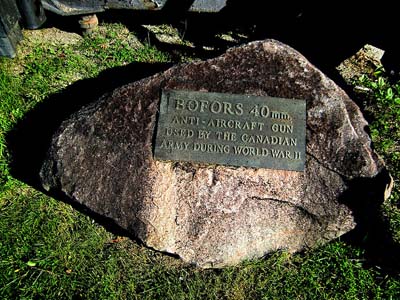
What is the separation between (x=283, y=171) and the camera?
2793 mm

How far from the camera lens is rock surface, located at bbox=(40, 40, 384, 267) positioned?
279 centimetres

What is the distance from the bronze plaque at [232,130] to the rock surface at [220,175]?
0.05 meters

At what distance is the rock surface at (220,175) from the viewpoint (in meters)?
2.79

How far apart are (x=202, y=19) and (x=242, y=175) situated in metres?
2.52

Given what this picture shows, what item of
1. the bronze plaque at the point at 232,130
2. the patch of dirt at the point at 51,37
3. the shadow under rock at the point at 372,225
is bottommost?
the shadow under rock at the point at 372,225

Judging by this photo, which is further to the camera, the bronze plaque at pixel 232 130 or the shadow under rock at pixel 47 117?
the shadow under rock at pixel 47 117

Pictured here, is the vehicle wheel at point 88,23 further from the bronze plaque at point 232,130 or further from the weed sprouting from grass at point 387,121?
the weed sprouting from grass at point 387,121

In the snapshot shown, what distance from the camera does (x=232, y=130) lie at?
2859 mm

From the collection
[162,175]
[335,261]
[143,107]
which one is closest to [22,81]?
[143,107]

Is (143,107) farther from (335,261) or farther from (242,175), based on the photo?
(335,261)

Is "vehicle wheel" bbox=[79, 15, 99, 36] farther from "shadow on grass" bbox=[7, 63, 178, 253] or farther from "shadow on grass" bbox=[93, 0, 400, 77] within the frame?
"shadow on grass" bbox=[7, 63, 178, 253]

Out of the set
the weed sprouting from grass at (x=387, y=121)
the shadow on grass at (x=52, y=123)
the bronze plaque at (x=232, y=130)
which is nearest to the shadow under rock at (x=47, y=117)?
the shadow on grass at (x=52, y=123)

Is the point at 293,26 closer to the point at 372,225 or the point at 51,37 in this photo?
the point at 372,225

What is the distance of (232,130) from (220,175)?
0.96 ft
